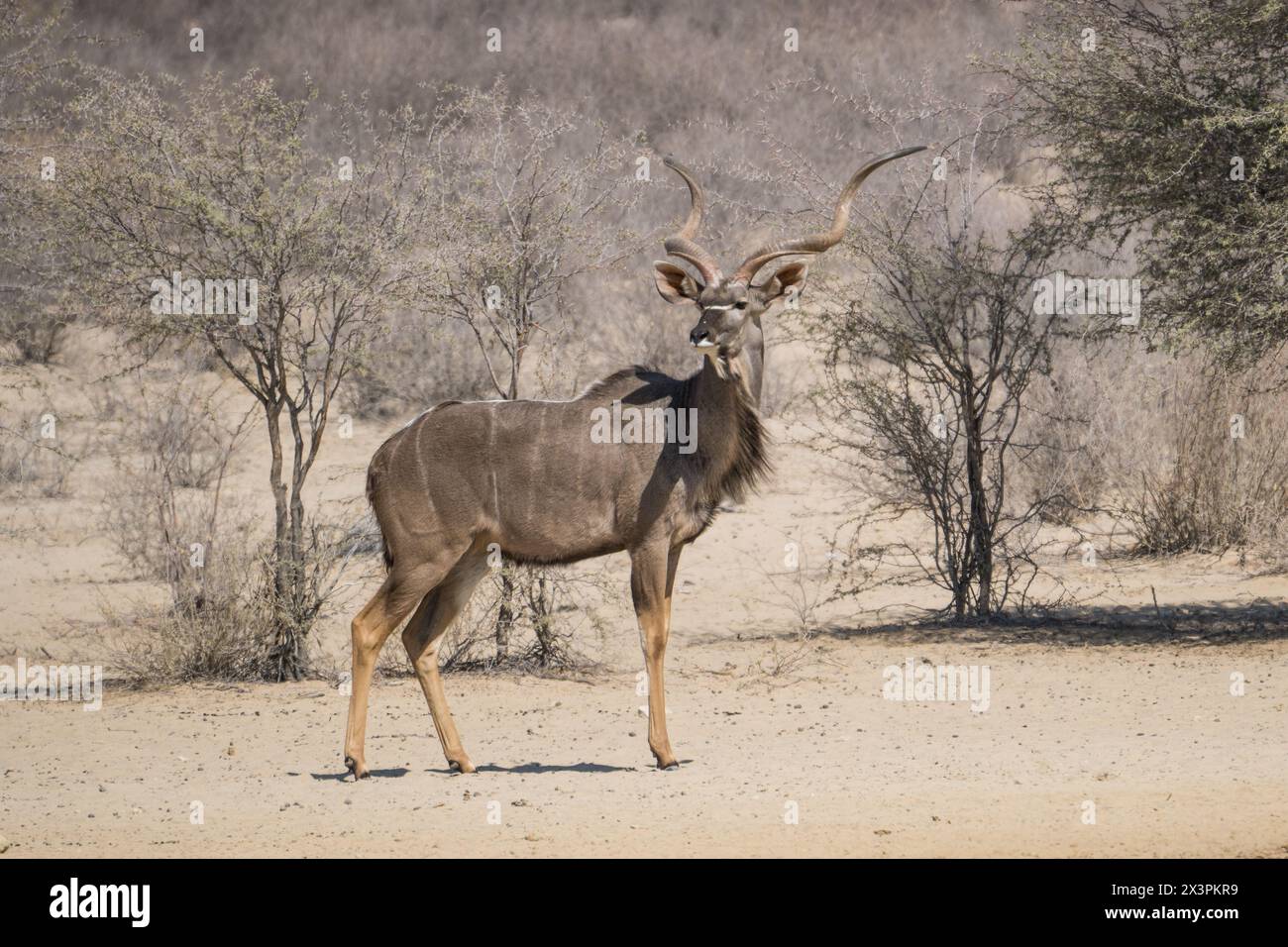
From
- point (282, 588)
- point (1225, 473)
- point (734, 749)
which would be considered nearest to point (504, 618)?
point (282, 588)

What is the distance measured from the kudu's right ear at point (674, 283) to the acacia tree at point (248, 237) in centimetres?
263

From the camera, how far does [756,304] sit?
7.99 m

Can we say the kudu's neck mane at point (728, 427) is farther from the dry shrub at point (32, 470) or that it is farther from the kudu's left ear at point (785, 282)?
the dry shrub at point (32, 470)

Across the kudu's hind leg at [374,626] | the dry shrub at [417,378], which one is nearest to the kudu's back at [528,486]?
the kudu's hind leg at [374,626]

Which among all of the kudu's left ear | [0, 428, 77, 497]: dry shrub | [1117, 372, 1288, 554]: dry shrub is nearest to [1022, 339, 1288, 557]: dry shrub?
[1117, 372, 1288, 554]: dry shrub

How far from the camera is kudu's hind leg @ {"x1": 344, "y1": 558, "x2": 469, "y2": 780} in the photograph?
793cm

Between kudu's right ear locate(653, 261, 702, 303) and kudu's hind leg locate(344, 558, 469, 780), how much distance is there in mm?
1853

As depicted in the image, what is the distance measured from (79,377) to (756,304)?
48.4 feet

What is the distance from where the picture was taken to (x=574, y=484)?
320 inches

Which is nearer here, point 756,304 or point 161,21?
point 756,304

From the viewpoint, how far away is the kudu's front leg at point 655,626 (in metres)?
7.88

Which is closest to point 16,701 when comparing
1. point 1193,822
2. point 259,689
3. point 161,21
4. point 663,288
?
point 259,689

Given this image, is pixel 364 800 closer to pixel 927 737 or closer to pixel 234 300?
pixel 927 737

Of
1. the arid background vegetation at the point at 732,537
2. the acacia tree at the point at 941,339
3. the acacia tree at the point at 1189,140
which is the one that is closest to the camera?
the arid background vegetation at the point at 732,537
